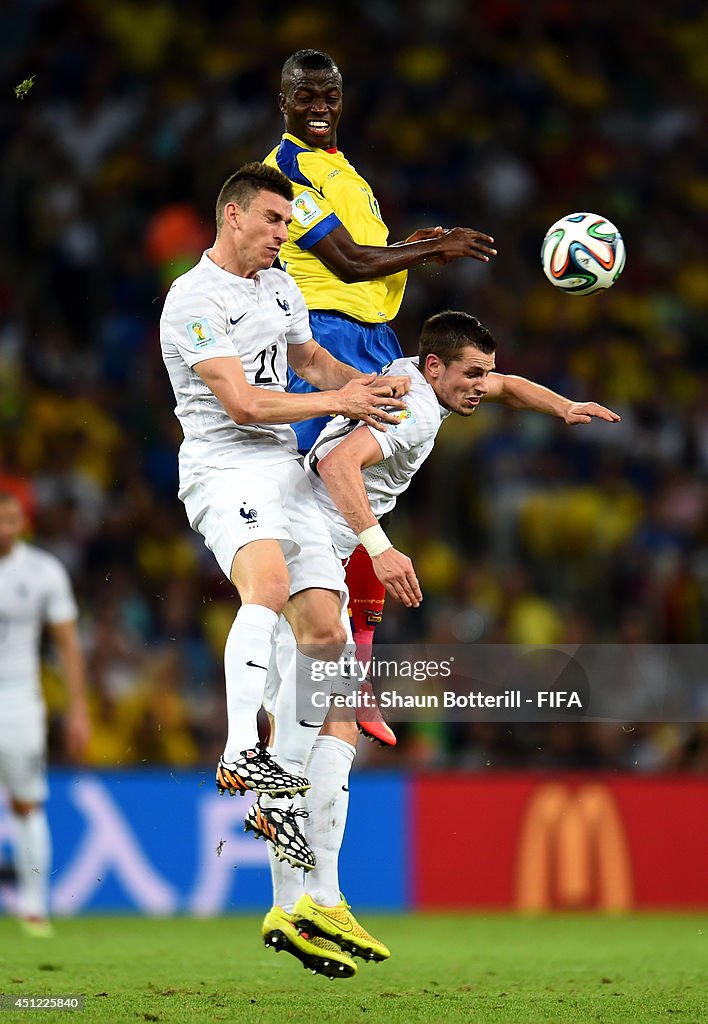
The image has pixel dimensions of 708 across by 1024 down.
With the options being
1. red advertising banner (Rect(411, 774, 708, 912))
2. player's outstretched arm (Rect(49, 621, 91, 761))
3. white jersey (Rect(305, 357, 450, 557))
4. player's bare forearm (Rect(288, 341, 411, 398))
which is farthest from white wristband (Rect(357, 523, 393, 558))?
red advertising banner (Rect(411, 774, 708, 912))

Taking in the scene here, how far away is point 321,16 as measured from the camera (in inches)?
618

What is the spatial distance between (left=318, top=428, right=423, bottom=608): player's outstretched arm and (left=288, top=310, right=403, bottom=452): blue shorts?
1.95 ft

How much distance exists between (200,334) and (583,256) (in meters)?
1.81

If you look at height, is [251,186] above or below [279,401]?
above

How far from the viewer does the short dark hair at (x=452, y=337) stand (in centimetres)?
702

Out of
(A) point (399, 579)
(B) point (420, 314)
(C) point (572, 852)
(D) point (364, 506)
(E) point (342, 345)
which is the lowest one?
(C) point (572, 852)

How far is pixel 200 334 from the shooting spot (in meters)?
6.36

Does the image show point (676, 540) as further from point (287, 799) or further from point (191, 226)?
point (287, 799)

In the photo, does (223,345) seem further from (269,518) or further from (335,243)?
(335,243)

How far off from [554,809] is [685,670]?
Result: 1.50m

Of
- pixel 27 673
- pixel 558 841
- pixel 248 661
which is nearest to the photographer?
pixel 248 661

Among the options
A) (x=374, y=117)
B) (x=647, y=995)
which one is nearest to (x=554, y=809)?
(x=647, y=995)

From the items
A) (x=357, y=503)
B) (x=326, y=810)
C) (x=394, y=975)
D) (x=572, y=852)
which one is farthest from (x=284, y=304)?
(x=572, y=852)

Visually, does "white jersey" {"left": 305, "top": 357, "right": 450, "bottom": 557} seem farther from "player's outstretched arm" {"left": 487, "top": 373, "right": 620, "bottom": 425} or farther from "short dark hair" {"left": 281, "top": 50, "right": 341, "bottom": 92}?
"short dark hair" {"left": 281, "top": 50, "right": 341, "bottom": 92}
